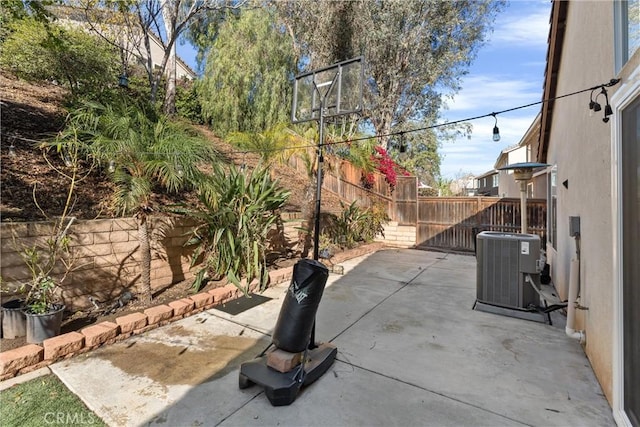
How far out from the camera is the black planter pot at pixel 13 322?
292cm

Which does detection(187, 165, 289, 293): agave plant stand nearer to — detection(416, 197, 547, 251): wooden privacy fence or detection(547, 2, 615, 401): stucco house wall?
A: detection(547, 2, 615, 401): stucco house wall

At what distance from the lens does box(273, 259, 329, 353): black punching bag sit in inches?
93.4

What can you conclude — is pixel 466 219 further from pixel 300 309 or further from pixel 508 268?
pixel 300 309

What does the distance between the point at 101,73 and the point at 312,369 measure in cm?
753

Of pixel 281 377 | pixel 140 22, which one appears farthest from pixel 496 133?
pixel 140 22

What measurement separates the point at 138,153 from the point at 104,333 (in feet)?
6.59

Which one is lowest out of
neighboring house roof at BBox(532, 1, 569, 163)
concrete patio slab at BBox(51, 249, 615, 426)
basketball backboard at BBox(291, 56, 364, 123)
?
concrete patio slab at BBox(51, 249, 615, 426)

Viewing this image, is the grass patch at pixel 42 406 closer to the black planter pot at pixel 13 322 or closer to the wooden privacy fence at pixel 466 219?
the black planter pot at pixel 13 322

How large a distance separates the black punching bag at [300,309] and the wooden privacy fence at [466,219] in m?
7.57

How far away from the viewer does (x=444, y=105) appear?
16047mm

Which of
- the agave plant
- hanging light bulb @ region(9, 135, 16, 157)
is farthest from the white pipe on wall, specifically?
hanging light bulb @ region(9, 135, 16, 157)

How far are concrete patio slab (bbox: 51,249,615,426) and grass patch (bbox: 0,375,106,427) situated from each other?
7 centimetres

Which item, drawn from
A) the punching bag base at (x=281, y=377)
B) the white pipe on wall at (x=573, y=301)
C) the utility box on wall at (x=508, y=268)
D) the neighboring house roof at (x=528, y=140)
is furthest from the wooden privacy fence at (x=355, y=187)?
the punching bag base at (x=281, y=377)

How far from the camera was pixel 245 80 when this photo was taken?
11992 millimetres
